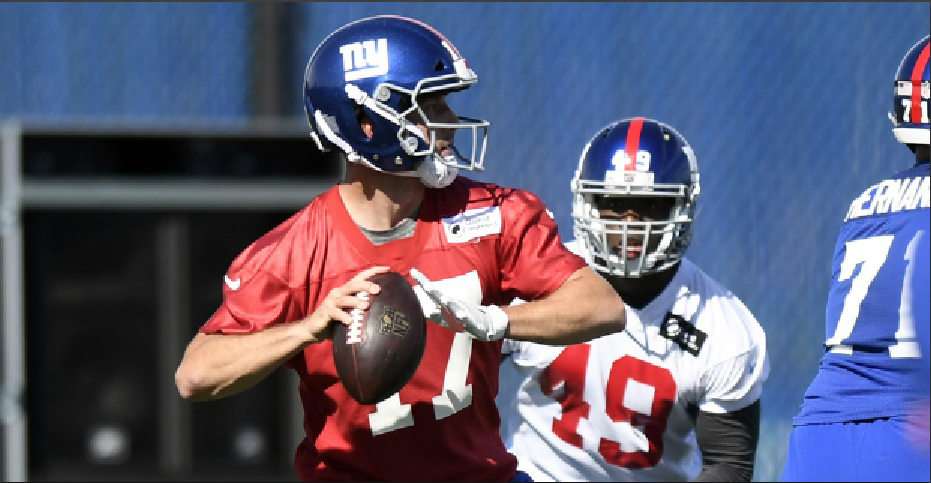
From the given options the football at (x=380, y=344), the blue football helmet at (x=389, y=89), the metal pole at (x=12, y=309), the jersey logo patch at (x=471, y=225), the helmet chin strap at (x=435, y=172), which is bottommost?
the metal pole at (x=12, y=309)

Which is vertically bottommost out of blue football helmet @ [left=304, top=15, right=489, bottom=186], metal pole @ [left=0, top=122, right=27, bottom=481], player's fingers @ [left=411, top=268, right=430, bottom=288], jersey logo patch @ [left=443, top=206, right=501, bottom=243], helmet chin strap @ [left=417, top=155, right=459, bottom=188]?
metal pole @ [left=0, top=122, right=27, bottom=481]

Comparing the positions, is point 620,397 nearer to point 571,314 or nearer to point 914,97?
point 571,314

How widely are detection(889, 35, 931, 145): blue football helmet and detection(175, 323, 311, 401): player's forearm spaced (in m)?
1.63

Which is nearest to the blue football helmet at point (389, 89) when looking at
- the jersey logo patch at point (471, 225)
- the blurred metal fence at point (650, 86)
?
the jersey logo patch at point (471, 225)

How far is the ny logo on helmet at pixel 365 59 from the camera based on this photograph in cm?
336

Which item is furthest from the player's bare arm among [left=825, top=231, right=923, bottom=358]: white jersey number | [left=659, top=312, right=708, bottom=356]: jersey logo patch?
[left=659, top=312, right=708, bottom=356]: jersey logo patch

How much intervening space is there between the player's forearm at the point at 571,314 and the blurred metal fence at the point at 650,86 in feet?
10.4

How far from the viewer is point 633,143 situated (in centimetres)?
444

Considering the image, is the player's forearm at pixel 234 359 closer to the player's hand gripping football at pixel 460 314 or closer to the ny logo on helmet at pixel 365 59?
the player's hand gripping football at pixel 460 314

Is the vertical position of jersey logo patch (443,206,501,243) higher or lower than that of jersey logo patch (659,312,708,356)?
higher

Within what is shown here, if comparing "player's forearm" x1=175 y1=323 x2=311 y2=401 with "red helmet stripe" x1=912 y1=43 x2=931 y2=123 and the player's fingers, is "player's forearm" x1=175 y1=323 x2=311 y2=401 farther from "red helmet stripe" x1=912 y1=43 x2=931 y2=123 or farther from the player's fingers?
"red helmet stripe" x1=912 y1=43 x2=931 y2=123

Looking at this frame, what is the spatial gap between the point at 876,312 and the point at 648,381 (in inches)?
37.0

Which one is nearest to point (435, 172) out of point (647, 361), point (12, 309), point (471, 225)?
point (471, 225)

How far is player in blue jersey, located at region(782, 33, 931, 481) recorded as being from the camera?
337 cm
